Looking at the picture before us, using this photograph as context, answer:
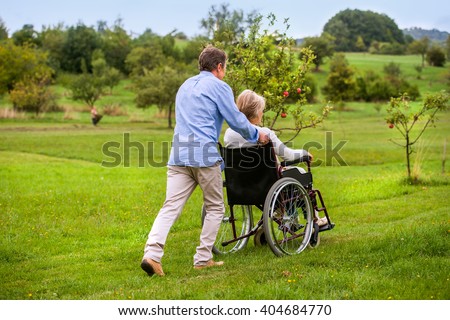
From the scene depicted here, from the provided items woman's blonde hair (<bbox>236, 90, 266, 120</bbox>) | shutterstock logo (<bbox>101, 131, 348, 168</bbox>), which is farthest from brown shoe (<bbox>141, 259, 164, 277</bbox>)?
shutterstock logo (<bbox>101, 131, 348, 168</bbox>)

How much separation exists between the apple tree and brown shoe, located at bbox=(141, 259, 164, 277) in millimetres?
3778

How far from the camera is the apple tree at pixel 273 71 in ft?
29.1

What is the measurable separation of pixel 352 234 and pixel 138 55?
45.4 metres

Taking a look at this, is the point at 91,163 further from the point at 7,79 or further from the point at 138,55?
the point at 138,55

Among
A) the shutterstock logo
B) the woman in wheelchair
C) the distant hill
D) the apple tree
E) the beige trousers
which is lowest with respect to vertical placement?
the shutterstock logo

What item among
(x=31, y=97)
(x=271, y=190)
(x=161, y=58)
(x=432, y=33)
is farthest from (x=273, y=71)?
(x=161, y=58)

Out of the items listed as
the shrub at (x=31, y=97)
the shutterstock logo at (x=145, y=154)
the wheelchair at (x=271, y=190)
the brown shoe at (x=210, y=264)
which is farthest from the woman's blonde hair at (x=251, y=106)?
the shrub at (x=31, y=97)

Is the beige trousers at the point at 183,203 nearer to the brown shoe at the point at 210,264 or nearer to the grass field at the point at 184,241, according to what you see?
the brown shoe at the point at 210,264

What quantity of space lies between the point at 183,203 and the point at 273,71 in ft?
12.8

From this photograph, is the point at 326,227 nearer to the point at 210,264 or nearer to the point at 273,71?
the point at 210,264

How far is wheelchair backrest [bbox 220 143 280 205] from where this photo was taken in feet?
19.6

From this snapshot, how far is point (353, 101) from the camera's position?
155ft

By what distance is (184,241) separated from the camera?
768cm

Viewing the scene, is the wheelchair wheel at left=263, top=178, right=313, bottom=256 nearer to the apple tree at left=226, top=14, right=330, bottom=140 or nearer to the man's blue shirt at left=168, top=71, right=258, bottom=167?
the man's blue shirt at left=168, top=71, right=258, bottom=167
